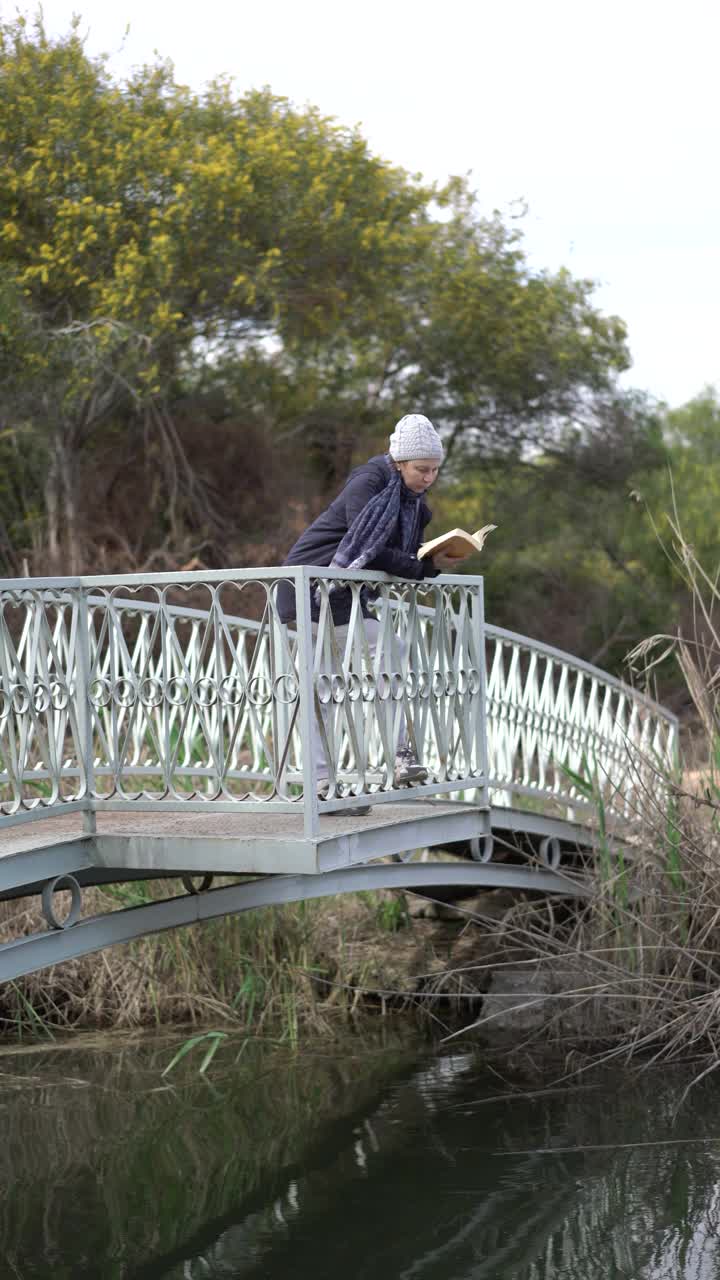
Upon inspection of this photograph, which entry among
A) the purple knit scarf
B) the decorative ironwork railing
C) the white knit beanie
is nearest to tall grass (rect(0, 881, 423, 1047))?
the decorative ironwork railing

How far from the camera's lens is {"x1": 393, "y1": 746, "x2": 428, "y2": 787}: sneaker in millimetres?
6023

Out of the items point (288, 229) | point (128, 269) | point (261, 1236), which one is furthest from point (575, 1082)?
point (288, 229)

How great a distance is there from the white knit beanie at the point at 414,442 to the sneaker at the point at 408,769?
1.22m

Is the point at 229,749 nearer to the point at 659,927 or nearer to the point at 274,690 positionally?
the point at 274,690

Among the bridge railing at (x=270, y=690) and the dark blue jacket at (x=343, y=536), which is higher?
the dark blue jacket at (x=343, y=536)

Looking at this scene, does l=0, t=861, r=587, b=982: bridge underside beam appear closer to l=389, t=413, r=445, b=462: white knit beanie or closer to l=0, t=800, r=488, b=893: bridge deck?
l=0, t=800, r=488, b=893: bridge deck

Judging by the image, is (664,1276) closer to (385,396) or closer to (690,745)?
(690,745)

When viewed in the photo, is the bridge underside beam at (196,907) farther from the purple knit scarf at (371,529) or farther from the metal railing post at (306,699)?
the purple knit scarf at (371,529)

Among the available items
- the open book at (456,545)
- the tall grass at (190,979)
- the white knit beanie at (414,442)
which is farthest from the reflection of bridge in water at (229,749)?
the tall grass at (190,979)

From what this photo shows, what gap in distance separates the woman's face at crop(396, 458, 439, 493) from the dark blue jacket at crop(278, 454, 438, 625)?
0.07 metres

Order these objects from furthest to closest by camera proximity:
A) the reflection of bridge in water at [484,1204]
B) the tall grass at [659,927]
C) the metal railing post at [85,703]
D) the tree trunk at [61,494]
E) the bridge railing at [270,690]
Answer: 1. the tree trunk at [61,494]
2. the tall grass at [659,927]
3. the reflection of bridge in water at [484,1204]
4. the metal railing post at [85,703]
5. the bridge railing at [270,690]

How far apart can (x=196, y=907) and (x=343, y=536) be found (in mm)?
1660

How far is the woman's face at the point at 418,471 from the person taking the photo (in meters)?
5.87

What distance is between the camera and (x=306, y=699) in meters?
5.27
